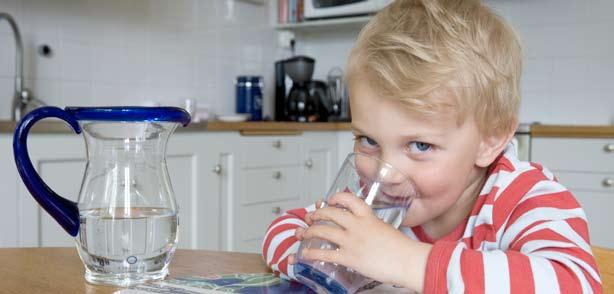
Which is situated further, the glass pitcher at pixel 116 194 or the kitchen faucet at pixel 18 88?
the kitchen faucet at pixel 18 88

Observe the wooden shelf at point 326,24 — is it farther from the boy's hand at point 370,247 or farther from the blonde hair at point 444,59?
the boy's hand at point 370,247

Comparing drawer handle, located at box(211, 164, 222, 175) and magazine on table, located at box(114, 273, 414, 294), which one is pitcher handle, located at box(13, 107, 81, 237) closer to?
magazine on table, located at box(114, 273, 414, 294)

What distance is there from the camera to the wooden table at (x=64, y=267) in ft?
2.12

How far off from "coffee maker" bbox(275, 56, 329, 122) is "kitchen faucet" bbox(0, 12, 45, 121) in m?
1.25

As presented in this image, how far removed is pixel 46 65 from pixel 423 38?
7.20 feet

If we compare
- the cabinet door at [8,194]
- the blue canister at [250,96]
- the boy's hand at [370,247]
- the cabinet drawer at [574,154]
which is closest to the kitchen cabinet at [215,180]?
the cabinet door at [8,194]

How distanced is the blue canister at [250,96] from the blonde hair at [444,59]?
260 cm

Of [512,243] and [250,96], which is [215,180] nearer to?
[250,96]

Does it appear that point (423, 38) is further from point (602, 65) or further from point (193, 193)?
point (602, 65)

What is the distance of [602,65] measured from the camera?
324 cm

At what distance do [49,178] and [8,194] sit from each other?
0.48 feet

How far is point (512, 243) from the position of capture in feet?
2.40

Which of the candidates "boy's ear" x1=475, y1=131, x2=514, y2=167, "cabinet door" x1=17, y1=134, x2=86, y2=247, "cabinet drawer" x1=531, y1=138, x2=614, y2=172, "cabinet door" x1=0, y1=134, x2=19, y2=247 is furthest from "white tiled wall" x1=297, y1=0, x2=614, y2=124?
"boy's ear" x1=475, y1=131, x2=514, y2=167

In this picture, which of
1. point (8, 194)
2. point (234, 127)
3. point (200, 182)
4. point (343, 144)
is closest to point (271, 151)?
point (234, 127)
